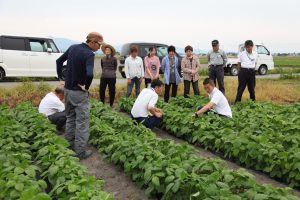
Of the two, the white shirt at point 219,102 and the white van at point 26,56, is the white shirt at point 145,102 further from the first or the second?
the white van at point 26,56

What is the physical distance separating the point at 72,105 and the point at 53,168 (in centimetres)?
178

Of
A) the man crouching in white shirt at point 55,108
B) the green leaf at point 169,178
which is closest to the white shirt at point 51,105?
the man crouching in white shirt at point 55,108

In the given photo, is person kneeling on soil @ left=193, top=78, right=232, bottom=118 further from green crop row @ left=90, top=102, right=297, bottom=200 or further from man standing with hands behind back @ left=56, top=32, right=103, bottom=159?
man standing with hands behind back @ left=56, top=32, right=103, bottom=159

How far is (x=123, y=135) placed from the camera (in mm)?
5617

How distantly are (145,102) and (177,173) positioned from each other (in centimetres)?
328

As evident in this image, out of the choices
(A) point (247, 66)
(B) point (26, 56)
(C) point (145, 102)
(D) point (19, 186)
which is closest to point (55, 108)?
(C) point (145, 102)

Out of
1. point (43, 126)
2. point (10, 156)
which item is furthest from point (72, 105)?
point (10, 156)

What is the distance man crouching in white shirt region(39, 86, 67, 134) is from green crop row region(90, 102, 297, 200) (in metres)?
1.65

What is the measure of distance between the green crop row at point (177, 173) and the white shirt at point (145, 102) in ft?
4.19

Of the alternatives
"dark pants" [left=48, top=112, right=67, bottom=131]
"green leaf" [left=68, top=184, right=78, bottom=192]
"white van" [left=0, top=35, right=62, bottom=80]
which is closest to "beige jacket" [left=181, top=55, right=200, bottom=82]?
"dark pants" [left=48, top=112, right=67, bottom=131]

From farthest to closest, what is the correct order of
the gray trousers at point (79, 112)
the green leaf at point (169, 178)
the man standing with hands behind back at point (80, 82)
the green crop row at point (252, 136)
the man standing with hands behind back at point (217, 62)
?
1. the man standing with hands behind back at point (217, 62)
2. the gray trousers at point (79, 112)
3. the man standing with hands behind back at point (80, 82)
4. the green crop row at point (252, 136)
5. the green leaf at point (169, 178)

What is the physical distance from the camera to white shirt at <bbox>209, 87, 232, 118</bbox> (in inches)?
273

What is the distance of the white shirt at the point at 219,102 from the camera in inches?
273

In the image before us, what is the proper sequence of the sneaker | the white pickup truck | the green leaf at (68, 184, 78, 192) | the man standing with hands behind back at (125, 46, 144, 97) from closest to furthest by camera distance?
the green leaf at (68, 184, 78, 192)
the sneaker
the man standing with hands behind back at (125, 46, 144, 97)
the white pickup truck
